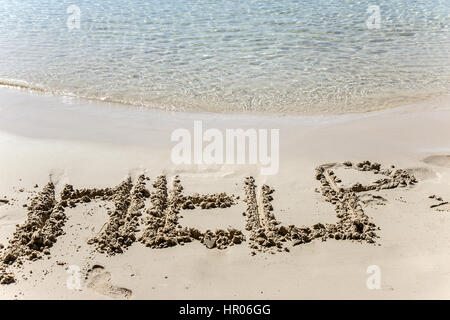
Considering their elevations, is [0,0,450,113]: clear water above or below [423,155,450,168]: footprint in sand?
above

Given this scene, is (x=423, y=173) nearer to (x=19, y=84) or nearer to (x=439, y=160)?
(x=439, y=160)

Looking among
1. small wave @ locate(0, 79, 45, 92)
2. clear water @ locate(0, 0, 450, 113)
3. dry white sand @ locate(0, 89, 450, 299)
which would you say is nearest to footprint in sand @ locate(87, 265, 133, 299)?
dry white sand @ locate(0, 89, 450, 299)

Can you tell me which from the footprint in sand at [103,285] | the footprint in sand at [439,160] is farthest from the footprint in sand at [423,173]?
the footprint in sand at [103,285]

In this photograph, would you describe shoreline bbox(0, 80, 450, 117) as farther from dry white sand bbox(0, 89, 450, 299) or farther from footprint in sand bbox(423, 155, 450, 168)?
footprint in sand bbox(423, 155, 450, 168)

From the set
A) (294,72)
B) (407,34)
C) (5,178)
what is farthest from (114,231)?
(407,34)

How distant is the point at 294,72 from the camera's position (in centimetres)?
888

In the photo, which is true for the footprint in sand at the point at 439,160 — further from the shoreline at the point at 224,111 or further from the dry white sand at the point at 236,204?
the shoreline at the point at 224,111

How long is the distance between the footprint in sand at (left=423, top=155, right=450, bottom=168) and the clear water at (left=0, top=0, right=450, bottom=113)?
2.00 meters

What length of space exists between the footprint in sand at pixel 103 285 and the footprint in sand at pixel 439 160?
4.03 m

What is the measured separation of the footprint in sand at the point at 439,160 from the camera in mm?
5816

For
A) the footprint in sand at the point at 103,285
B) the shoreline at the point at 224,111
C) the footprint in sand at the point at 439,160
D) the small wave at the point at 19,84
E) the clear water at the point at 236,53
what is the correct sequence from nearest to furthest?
1. the footprint in sand at the point at 103,285
2. the footprint in sand at the point at 439,160
3. the shoreline at the point at 224,111
4. the clear water at the point at 236,53
5. the small wave at the point at 19,84

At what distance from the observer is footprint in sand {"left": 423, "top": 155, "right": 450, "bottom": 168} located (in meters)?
5.82

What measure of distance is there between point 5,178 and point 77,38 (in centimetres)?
606

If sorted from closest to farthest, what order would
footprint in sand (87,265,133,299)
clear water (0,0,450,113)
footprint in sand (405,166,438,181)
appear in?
footprint in sand (87,265,133,299)
footprint in sand (405,166,438,181)
clear water (0,0,450,113)
